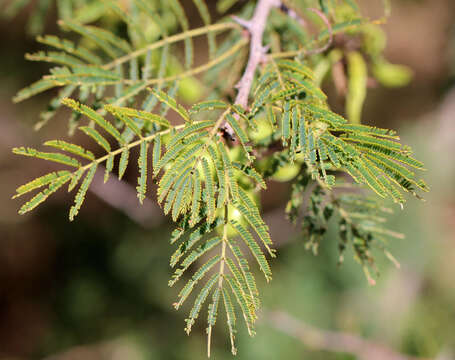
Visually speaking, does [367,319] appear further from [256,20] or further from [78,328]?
[256,20]

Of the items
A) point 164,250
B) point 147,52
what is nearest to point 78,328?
point 164,250

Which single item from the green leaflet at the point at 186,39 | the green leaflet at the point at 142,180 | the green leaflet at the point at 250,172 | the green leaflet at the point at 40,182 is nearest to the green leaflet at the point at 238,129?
the green leaflet at the point at 250,172

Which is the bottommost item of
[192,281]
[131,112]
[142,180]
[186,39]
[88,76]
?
[192,281]

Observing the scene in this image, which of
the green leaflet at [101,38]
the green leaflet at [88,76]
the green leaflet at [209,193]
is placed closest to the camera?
the green leaflet at [209,193]

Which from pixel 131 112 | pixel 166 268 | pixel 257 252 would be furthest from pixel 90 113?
pixel 166 268

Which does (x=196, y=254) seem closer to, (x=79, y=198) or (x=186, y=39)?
(x=79, y=198)

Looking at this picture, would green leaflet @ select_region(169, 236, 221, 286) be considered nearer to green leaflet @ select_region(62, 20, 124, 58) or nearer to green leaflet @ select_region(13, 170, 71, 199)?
green leaflet @ select_region(13, 170, 71, 199)

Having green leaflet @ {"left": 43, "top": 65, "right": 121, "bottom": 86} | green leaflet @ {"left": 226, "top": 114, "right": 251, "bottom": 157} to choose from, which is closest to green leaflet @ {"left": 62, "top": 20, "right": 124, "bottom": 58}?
green leaflet @ {"left": 43, "top": 65, "right": 121, "bottom": 86}

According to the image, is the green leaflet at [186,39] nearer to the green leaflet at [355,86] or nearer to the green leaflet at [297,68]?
the green leaflet at [297,68]
